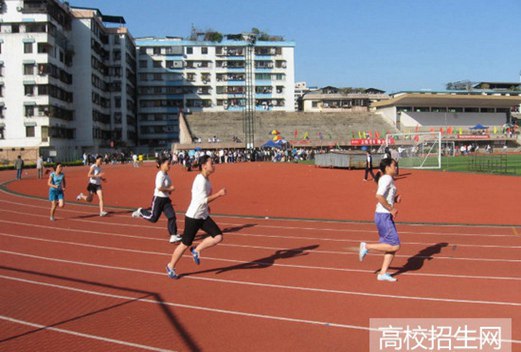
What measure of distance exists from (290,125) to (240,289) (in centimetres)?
6549

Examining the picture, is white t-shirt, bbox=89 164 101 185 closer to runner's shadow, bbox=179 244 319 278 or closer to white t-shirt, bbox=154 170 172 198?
white t-shirt, bbox=154 170 172 198

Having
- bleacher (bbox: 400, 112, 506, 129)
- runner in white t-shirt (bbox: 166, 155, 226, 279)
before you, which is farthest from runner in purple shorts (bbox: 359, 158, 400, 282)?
bleacher (bbox: 400, 112, 506, 129)

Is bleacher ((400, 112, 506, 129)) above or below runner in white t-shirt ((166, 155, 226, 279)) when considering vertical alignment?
above

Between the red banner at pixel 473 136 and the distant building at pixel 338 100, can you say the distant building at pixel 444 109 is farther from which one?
the distant building at pixel 338 100

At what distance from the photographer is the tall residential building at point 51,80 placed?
54.6 m

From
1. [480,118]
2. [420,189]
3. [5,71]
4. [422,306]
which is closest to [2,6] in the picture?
[5,71]

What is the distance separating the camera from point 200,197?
7.51m

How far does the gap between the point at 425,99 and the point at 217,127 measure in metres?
31.7

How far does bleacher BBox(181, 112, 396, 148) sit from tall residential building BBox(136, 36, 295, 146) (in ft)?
31.9

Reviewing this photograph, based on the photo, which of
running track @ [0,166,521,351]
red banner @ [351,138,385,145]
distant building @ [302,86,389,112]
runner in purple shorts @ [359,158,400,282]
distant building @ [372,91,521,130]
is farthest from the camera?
distant building @ [302,86,389,112]

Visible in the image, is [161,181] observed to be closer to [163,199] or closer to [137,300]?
[163,199]

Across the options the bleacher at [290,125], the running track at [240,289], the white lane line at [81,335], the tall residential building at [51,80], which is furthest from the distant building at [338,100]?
the white lane line at [81,335]

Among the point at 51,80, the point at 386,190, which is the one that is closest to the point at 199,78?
the point at 51,80

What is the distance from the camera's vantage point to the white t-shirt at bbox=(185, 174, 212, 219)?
7.48 m
